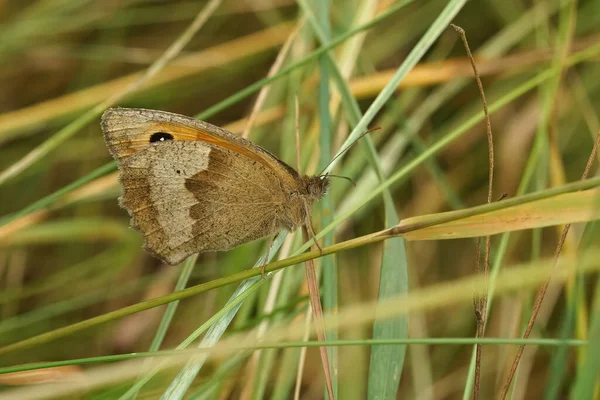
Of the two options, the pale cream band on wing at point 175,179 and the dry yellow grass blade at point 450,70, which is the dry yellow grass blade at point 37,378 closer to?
the pale cream band on wing at point 175,179

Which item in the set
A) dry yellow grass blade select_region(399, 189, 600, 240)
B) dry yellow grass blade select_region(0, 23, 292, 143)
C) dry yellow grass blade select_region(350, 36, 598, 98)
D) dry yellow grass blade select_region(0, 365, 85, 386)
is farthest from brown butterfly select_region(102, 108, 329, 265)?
dry yellow grass blade select_region(0, 23, 292, 143)

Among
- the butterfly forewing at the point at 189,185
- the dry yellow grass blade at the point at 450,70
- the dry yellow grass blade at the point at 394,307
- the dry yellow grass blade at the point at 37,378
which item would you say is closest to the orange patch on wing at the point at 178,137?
the butterfly forewing at the point at 189,185

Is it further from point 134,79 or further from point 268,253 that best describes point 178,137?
point 134,79

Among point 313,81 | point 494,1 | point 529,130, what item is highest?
point 494,1

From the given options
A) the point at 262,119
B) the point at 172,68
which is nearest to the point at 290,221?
the point at 262,119

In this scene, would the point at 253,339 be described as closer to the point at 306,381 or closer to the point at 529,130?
the point at 306,381

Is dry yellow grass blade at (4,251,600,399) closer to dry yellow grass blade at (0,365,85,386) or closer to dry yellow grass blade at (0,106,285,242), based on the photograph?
dry yellow grass blade at (0,365,85,386)

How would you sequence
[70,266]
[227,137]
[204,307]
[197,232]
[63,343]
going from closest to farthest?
[227,137], [197,232], [204,307], [63,343], [70,266]

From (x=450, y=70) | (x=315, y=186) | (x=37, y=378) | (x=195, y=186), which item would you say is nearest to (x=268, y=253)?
(x=315, y=186)
